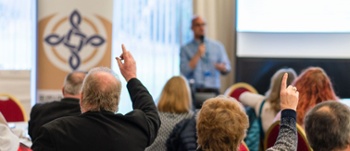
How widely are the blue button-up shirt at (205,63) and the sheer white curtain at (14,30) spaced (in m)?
1.84

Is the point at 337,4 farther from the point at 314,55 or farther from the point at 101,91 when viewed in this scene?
the point at 101,91

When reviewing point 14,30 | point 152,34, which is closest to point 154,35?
point 152,34

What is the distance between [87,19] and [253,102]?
9.10ft

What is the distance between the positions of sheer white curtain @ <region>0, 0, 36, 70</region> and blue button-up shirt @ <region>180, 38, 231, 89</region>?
1.84 m

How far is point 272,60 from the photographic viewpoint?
7277 mm

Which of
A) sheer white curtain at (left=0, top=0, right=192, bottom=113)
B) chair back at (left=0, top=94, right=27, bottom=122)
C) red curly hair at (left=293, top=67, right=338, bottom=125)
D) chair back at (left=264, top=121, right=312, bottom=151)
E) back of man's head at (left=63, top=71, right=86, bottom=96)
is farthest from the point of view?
sheer white curtain at (left=0, top=0, right=192, bottom=113)

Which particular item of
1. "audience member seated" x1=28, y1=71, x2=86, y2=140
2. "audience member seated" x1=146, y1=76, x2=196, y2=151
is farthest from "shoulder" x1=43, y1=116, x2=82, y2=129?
"audience member seated" x1=146, y1=76, x2=196, y2=151

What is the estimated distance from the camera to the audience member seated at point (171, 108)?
386cm

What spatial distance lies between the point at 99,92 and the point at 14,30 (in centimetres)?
462

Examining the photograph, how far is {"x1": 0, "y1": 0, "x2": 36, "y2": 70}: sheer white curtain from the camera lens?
6.92m

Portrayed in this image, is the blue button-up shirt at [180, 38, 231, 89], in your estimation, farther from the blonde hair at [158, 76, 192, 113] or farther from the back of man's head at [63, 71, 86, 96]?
the back of man's head at [63, 71, 86, 96]

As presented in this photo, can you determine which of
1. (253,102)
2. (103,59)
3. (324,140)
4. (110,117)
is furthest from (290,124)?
(103,59)

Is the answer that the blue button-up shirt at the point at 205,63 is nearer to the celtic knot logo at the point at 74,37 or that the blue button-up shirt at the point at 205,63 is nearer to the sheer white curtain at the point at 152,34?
the sheer white curtain at the point at 152,34

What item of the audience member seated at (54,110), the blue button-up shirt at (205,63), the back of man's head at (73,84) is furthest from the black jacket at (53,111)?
the blue button-up shirt at (205,63)
